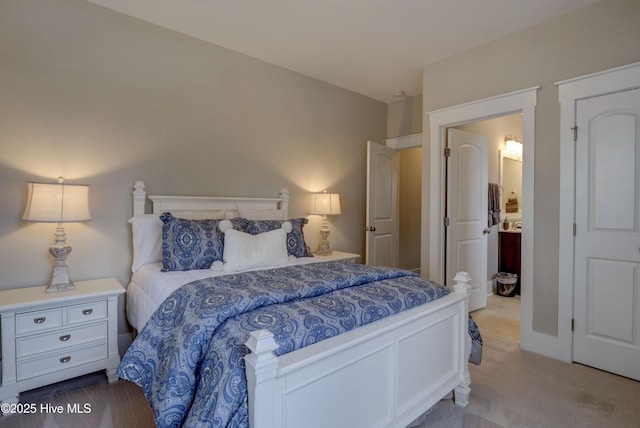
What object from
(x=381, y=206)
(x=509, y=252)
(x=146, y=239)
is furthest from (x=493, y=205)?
(x=146, y=239)

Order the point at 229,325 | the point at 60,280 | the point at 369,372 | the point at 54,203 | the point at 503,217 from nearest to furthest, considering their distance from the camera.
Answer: the point at 229,325 → the point at 369,372 → the point at 54,203 → the point at 60,280 → the point at 503,217

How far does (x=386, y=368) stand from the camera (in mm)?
1550

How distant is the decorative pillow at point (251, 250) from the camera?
93.6 inches

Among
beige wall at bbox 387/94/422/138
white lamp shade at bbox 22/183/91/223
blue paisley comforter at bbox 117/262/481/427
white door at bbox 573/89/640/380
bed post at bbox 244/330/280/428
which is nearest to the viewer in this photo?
bed post at bbox 244/330/280/428

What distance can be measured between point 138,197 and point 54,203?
0.61 metres

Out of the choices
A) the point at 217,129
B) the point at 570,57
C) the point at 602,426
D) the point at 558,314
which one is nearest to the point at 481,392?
the point at 602,426

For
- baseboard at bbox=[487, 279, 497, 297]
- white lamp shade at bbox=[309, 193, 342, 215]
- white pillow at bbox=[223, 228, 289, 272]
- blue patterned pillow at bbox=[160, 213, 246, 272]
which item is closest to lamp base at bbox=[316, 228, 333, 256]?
white lamp shade at bbox=[309, 193, 342, 215]

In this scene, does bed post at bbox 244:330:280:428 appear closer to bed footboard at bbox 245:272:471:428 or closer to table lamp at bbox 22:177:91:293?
bed footboard at bbox 245:272:471:428

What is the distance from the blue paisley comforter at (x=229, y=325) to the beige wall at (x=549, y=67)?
1.35m

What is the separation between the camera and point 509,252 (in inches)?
181

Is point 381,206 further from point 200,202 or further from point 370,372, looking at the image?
point 370,372

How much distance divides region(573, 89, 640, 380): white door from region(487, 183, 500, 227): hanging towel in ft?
5.82

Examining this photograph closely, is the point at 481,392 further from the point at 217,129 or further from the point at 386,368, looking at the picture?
the point at 217,129

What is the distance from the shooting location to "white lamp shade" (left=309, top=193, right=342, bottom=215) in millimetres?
3768
